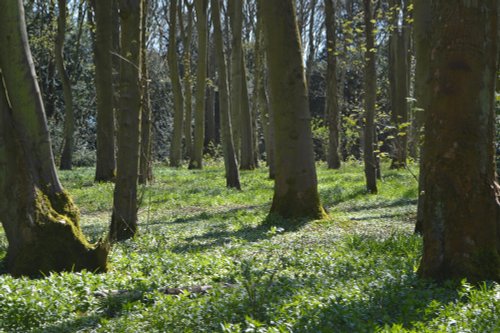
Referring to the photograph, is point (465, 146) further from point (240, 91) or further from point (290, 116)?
point (240, 91)

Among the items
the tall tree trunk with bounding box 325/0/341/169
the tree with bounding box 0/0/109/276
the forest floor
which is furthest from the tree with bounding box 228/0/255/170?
the tree with bounding box 0/0/109/276

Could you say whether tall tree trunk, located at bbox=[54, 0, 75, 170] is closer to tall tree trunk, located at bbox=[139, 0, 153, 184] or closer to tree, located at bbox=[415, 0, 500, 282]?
tall tree trunk, located at bbox=[139, 0, 153, 184]

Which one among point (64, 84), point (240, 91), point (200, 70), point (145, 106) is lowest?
point (145, 106)

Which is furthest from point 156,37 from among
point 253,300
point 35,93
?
point 253,300

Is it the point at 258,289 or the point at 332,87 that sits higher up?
the point at 332,87

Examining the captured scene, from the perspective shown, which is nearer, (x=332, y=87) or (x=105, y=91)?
(x=105, y=91)

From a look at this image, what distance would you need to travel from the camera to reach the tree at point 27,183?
7570 mm

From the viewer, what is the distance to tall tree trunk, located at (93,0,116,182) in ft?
65.1

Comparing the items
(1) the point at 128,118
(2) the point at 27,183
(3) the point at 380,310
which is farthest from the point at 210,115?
(3) the point at 380,310

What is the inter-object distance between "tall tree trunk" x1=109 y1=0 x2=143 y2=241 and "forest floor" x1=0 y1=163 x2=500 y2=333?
66 cm

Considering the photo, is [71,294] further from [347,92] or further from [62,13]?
[347,92]

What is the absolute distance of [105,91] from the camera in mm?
20641

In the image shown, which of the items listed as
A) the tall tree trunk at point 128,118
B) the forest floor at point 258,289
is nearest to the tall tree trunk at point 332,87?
the tall tree trunk at point 128,118

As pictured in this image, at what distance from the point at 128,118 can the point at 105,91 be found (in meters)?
11.0
